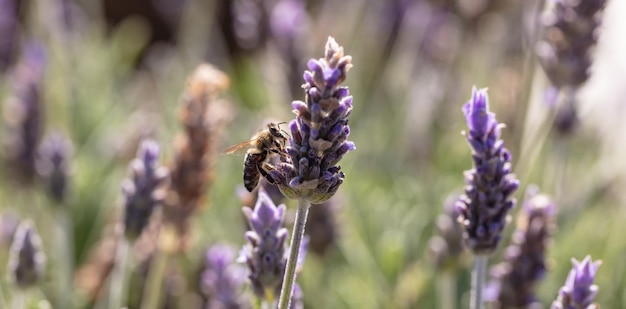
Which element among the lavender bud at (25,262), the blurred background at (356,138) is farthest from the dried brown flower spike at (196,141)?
A: the lavender bud at (25,262)

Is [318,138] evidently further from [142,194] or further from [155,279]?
[155,279]

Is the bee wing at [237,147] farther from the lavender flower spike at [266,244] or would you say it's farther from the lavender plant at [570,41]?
the lavender plant at [570,41]

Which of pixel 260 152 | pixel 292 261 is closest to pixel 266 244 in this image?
pixel 292 261

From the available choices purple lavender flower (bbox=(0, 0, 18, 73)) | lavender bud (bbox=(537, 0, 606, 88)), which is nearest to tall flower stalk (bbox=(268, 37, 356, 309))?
lavender bud (bbox=(537, 0, 606, 88))

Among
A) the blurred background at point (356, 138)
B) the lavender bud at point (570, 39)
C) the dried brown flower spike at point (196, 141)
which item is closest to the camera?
the dried brown flower spike at point (196, 141)

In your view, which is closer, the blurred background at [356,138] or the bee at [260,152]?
the bee at [260,152]

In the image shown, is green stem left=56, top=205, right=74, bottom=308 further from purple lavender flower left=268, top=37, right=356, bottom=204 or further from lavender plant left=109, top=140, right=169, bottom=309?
purple lavender flower left=268, top=37, right=356, bottom=204
